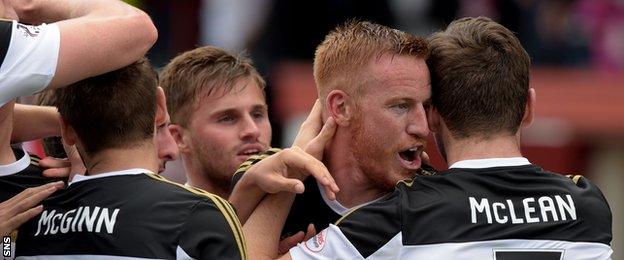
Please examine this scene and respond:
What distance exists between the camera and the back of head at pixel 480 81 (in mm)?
5453

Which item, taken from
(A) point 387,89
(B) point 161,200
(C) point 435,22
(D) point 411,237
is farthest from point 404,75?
(C) point 435,22

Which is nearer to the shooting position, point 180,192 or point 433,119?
point 180,192

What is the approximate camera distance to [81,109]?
5.34m

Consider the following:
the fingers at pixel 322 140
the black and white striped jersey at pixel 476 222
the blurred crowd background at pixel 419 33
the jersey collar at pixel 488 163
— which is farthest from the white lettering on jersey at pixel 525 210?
the blurred crowd background at pixel 419 33

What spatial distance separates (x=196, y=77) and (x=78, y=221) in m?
1.79

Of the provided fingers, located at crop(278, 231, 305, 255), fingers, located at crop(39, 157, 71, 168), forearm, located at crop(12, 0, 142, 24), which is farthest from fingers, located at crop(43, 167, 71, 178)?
fingers, located at crop(278, 231, 305, 255)

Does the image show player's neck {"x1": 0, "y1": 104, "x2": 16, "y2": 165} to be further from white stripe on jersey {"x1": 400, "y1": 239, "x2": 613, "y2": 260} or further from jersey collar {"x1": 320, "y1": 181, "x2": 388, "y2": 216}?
white stripe on jersey {"x1": 400, "y1": 239, "x2": 613, "y2": 260}

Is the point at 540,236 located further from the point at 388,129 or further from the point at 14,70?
the point at 14,70

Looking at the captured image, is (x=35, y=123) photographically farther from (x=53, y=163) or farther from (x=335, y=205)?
(x=335, y=205)

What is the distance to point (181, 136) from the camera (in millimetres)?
6965

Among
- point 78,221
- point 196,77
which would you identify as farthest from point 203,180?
point 78,221

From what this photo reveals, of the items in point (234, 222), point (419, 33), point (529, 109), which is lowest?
point (419, 33)

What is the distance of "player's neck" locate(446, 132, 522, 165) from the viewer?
543 centimetres

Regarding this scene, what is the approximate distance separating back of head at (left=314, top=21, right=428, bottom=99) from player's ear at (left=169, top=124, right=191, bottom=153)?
4.64ft
